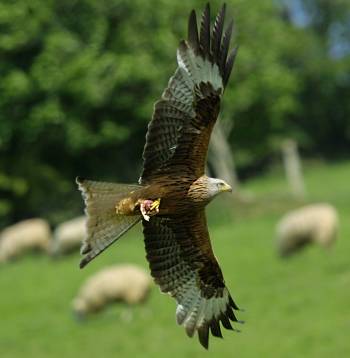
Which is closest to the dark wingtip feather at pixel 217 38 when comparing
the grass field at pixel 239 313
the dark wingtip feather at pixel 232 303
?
the dark wingtip feather at pixel 232 303

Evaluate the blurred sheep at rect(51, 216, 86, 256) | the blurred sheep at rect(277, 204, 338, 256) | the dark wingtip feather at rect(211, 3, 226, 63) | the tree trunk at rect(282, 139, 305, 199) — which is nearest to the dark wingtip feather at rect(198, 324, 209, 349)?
the dark wingtip feather at rect(211, 3, 226, 63)

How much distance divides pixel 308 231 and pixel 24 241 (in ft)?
29.9

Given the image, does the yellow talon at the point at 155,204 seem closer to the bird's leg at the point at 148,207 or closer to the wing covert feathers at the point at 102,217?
the bird's leg at the point at 148,207

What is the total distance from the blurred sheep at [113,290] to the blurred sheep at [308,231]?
426cm

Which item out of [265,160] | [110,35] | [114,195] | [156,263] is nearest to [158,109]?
[114,195]

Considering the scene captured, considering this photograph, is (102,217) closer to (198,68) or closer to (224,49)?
(198,68)

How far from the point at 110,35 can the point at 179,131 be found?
27623mm

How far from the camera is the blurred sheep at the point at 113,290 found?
18.3 meters

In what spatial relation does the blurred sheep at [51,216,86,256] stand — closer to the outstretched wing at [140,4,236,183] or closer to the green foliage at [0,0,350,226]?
the green foliage at [0,0,350,226]

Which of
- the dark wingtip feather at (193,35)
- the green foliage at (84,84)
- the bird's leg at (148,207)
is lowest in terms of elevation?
the bird's leg at (148,207)

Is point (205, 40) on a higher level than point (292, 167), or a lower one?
lower

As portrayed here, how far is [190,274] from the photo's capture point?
20.4 feet

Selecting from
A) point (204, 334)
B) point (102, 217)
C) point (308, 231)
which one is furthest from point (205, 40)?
point (308, 231)

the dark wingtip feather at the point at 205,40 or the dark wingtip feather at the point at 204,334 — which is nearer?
the dark wingtip feather at the point at 205,40
